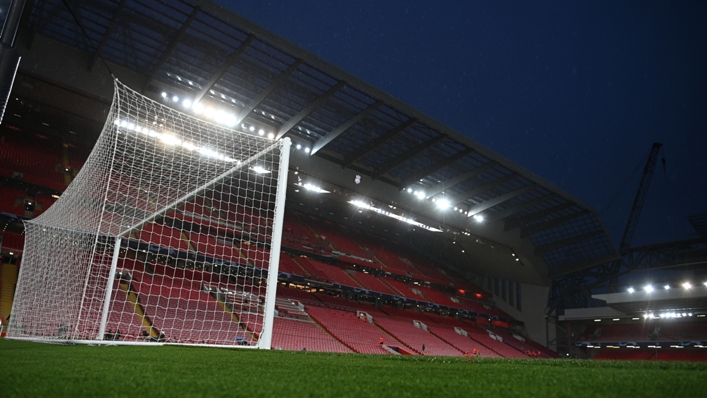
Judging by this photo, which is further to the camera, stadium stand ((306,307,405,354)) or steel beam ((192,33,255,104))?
stadium stand ((306,307,405,354))

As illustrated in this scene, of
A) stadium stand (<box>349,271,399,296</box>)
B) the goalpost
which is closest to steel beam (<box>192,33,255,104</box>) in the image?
the goalpost

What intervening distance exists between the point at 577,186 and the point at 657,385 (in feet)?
317

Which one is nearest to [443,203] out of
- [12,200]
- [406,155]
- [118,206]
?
[406,155]

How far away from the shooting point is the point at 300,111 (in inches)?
749

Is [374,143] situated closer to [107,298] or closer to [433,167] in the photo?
[433,167]

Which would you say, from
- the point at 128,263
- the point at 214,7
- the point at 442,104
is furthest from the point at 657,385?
the point at 442,104

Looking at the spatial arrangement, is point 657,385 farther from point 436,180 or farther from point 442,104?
point 442,104

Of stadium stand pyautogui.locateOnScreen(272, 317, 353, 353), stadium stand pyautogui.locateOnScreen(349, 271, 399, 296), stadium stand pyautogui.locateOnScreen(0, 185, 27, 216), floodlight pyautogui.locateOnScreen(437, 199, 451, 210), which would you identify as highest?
floodlight pyautogui.locateOnScreen(437, 199, 451, 210)

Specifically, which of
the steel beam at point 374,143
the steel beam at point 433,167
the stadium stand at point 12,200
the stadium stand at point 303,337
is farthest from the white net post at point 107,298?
the steel beam at point 433,167

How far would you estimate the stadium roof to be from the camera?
A: 14.8 metres

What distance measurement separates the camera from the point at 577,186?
291ft

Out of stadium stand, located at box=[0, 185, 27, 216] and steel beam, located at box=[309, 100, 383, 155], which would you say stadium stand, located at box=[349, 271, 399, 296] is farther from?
stadium stand, located at box=[0, 185, 27, 216]

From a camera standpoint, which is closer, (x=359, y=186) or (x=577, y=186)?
(x=359, y=186)

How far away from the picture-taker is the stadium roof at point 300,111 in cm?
1483
